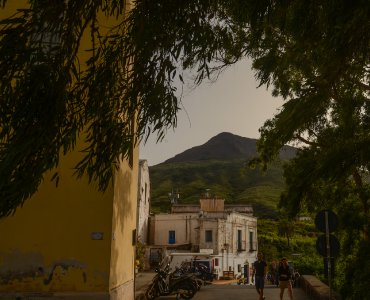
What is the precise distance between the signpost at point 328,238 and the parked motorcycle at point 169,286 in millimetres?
6031

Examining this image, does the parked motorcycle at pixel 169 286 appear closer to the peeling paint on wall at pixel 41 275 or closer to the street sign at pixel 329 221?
the peeling paint on wall at pixel 41 275

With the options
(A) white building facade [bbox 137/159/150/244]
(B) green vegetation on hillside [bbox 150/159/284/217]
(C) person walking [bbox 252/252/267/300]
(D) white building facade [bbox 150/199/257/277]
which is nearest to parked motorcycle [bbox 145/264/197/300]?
(C) person walking [bbox 252/252/267/300]

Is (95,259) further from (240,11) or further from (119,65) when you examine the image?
(240,11)

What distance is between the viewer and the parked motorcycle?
1434 cm

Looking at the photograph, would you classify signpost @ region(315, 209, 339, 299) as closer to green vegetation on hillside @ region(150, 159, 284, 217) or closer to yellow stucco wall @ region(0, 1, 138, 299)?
yellow stucco wall @ region(0, 1, 138, 299)

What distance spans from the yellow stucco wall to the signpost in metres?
4.57

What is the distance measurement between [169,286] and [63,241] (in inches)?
226

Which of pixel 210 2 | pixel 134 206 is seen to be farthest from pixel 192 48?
pixel 134 206

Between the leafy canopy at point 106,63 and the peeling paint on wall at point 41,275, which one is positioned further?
the peeling paint on wall at point 41,275

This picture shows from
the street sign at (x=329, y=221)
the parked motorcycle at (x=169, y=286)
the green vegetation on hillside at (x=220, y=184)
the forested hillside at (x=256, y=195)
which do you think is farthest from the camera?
the green vegetation on hillside at (x=220, y=184)

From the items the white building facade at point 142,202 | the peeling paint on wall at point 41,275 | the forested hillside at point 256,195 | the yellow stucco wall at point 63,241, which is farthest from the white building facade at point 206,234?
the peeling paint on wall at point 41,275

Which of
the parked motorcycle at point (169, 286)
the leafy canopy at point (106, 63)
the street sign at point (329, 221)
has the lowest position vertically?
the parked motorcycle at point (169, 286)

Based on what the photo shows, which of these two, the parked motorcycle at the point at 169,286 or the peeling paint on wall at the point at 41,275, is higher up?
the peeling paint on wall at the point at 41,275

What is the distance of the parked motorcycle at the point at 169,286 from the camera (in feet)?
47.1
